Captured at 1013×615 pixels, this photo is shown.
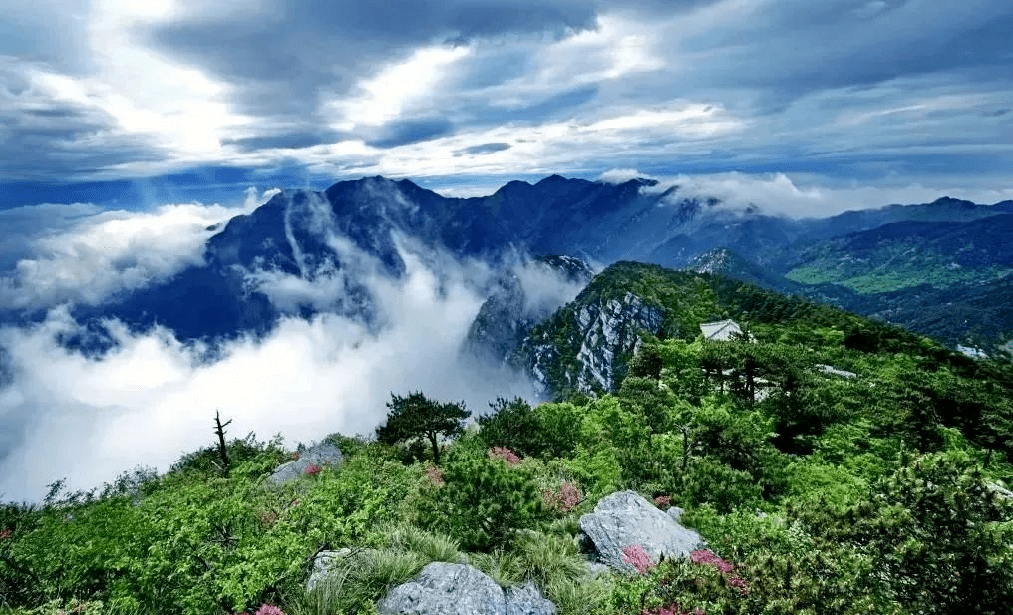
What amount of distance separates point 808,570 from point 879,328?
155352mm

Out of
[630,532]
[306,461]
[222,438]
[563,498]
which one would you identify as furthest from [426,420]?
[630,532]

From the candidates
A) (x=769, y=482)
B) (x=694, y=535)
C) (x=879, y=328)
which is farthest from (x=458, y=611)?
(x=879, y=328)

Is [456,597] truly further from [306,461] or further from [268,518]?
[306,461]

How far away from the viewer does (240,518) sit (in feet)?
47.0

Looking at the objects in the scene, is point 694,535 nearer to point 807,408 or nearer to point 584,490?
point 584,490

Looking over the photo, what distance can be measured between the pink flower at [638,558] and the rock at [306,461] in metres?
32.3

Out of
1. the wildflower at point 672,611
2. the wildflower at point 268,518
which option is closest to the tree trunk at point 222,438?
the wildflower at point 268,518

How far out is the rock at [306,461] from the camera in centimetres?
4300

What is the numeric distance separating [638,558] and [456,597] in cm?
515

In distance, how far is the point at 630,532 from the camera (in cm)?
1535

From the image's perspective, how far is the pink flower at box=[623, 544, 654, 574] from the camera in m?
13.4

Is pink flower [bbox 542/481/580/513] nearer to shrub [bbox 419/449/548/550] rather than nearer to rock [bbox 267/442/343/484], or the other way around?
shrub [bbox 419/449/548/550]

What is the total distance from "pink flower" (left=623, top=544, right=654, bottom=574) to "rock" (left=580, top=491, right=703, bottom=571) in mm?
284

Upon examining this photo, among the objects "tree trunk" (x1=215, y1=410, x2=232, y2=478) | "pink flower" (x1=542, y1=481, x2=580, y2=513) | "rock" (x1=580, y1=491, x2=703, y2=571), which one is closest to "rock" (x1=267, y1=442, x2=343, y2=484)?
"tree trunk" (x1=215, y1=410, x2=232, y2=478)
